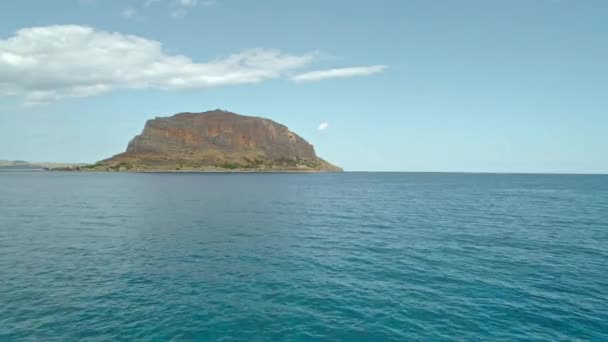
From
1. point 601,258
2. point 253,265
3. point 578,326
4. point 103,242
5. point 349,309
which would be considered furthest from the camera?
point 103,242

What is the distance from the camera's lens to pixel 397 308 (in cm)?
2584

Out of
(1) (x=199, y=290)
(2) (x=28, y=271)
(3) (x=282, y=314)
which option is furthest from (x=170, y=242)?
(3) (x=282, y=314)

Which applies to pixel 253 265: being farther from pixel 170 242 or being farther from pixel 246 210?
pixel 246 210

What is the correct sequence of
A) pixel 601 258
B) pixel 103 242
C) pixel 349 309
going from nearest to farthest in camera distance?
pixel 349 309 → pixel 601 258 → pixel 103 242

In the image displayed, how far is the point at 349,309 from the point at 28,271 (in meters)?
29.9

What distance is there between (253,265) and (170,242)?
1601 centimetres

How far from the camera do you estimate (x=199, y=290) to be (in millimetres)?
29000

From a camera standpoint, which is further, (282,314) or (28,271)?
(28,271)

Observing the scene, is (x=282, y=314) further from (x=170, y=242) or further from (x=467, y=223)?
(x=467, y=223)

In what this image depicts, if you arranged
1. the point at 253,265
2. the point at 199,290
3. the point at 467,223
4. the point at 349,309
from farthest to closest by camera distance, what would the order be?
the point at 467,223, the point at 253,265, the point at 199,290, the point at 349,309

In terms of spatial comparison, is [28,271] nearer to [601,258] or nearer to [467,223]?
[601,258]

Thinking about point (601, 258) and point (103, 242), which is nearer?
point (601, 258)

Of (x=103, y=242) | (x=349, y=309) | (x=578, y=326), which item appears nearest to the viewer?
(x=578, y=326)

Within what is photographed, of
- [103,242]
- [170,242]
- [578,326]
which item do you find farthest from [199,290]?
[578,326]
